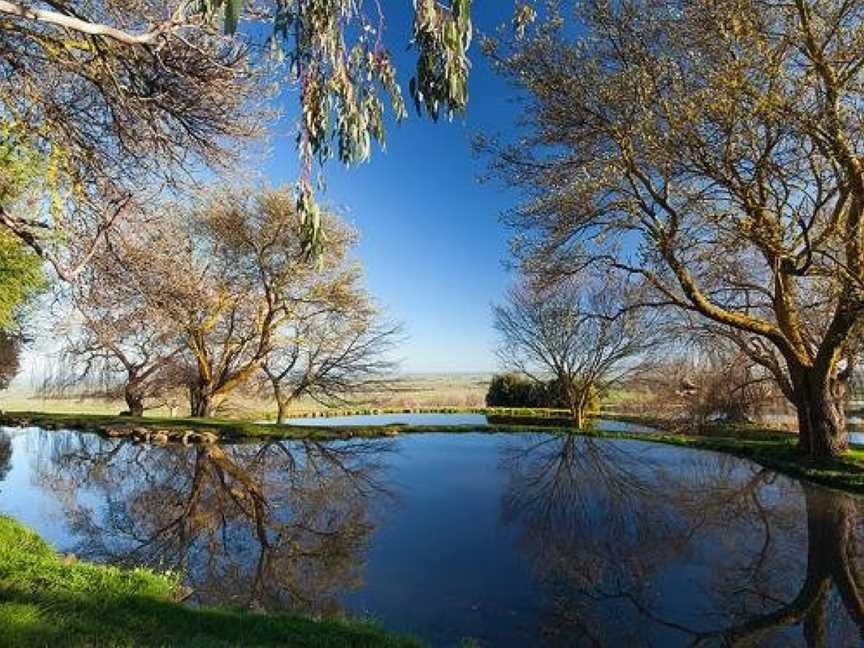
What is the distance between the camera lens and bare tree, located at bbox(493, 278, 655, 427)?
28594 millimetres

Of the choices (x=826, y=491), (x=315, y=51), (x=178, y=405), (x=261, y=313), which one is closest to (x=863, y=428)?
(x=826, y=491)

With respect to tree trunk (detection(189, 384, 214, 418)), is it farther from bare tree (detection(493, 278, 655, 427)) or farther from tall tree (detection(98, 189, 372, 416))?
bare tree (detection(493, 278, 655, 427))

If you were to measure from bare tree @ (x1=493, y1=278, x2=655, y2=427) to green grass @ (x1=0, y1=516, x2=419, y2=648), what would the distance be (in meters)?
23.0

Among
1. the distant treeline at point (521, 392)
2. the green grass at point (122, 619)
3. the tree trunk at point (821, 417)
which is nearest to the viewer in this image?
the green grass at point (122, 619)

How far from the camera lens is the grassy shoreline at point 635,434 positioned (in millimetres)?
13330

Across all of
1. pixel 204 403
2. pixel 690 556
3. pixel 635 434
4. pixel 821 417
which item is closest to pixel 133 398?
pixel 204 403

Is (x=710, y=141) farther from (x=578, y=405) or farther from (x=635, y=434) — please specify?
(x=578, y=405)

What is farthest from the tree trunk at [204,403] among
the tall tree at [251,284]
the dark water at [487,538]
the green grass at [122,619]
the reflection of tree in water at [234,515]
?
the green grass at [122,619]

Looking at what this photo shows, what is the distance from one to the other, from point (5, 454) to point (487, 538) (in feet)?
51.6

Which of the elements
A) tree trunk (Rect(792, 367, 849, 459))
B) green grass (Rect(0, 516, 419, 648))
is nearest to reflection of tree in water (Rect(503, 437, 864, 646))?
tree trunk (Rect(792, 367, 849, 459))

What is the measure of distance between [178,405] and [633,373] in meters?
27.0

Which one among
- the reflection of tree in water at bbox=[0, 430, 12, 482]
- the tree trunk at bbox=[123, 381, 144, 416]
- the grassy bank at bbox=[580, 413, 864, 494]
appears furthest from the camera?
the tree trunk at bbox=[123, 381, 144, 416]

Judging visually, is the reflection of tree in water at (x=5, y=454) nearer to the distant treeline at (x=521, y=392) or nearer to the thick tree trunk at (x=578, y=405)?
the thick tree trunk at (x=578, y=405)

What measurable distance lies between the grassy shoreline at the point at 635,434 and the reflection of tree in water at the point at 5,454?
63.3 inches
